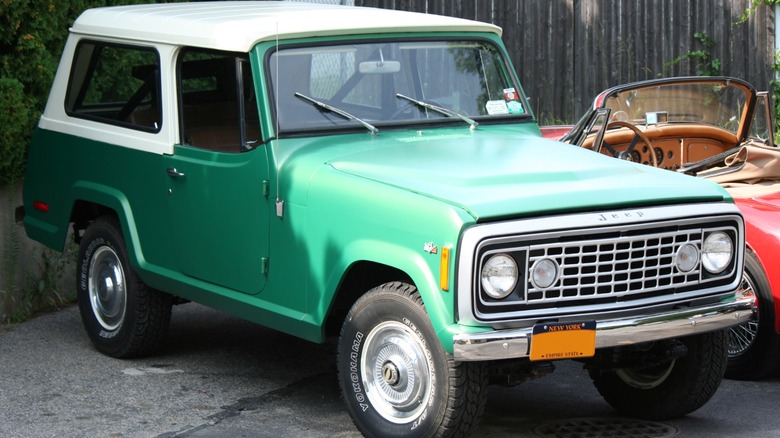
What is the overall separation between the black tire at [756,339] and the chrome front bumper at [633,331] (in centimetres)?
105

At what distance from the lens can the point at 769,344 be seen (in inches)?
270

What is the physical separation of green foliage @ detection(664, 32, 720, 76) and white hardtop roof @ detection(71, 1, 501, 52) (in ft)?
22.6

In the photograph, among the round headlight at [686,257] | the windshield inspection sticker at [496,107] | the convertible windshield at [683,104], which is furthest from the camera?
the convertible windshield at [683,104]

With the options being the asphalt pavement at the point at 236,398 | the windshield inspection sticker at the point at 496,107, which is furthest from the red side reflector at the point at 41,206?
the windshield inspection sticker at the point at 496,107

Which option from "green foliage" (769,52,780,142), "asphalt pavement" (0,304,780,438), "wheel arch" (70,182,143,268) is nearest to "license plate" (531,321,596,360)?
"asphalt pavement" (0,304,780,438)

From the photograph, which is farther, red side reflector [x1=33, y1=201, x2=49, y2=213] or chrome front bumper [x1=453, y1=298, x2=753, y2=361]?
red side reflector [x1=33, y1=201, x2=49, y2=213]

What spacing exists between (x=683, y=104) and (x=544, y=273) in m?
3.02

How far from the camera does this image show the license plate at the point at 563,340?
514 cm

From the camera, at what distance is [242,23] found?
21.7ft

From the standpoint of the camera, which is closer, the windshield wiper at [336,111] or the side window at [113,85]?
the windshield wiper at [336,111]

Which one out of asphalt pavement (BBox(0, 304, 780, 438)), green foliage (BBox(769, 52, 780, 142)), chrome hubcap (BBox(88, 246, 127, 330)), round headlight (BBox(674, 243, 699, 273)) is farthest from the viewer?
green foliage (BBox(769, 52, 780, 142))

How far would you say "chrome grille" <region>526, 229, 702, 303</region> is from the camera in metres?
5.30

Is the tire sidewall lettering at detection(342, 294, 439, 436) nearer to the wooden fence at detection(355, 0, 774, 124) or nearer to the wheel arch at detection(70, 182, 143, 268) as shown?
the wheel arch at detection(70, 182, 143, 268)

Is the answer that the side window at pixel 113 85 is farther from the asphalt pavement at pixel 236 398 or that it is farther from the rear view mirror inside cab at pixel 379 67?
the asphalt pavement at pixel 236 398
